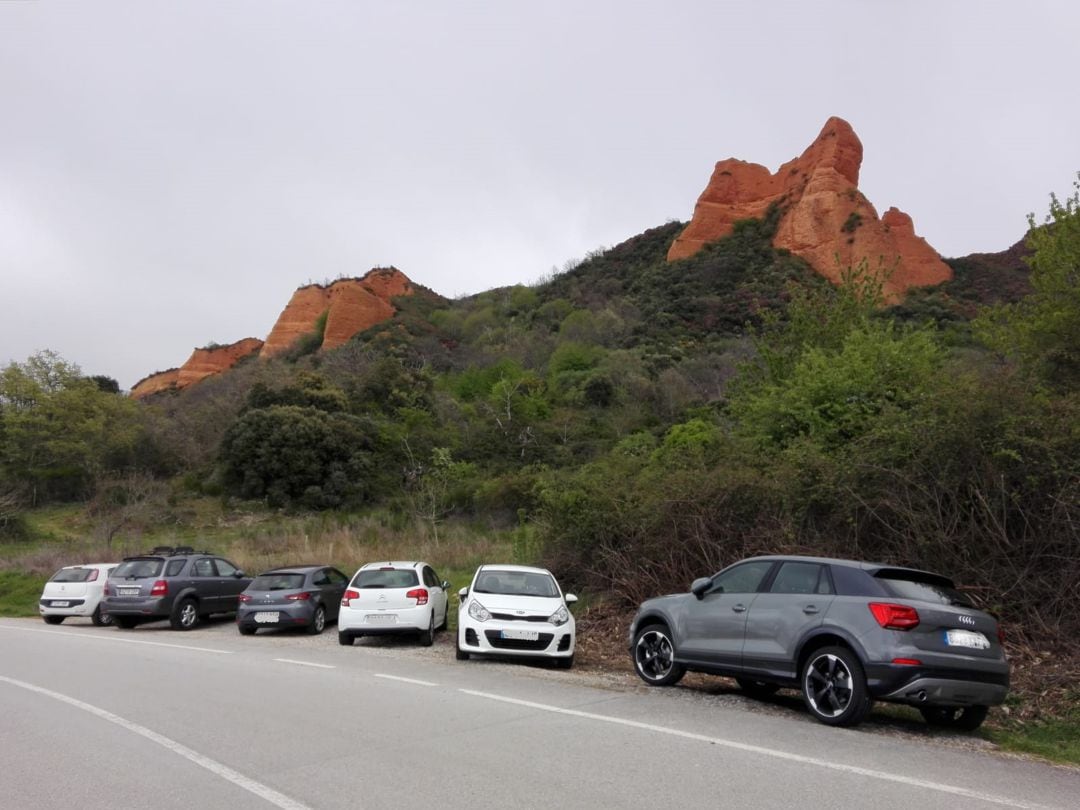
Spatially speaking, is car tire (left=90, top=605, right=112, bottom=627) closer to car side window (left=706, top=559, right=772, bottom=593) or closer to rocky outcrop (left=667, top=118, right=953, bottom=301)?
car side window (left=706, top=559, right=772, bottom=593)

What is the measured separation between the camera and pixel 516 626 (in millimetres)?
11883

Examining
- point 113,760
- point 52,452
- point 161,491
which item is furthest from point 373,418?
point 113,760

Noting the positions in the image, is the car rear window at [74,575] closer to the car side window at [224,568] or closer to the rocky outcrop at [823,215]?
the car side window at [224,568]

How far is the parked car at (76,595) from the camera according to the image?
1925 centimetres

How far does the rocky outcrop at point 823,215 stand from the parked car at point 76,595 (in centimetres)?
5862

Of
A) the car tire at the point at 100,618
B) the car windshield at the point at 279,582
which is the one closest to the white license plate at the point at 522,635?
the car windshield at the point at 279,582

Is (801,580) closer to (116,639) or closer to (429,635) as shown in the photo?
(429,635)

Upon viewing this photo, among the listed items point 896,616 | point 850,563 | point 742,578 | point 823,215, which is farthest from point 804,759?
point 823,215

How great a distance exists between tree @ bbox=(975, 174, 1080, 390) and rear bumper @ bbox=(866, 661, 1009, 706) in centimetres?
834

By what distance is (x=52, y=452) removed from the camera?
4522cm

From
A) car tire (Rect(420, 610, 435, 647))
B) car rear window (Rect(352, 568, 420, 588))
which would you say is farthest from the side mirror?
car rear window (Rect(352, 568, 420, 588))

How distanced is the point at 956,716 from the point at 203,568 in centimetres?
1618

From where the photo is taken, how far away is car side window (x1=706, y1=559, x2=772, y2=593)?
30.0 ft

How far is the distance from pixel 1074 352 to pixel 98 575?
21.9m
